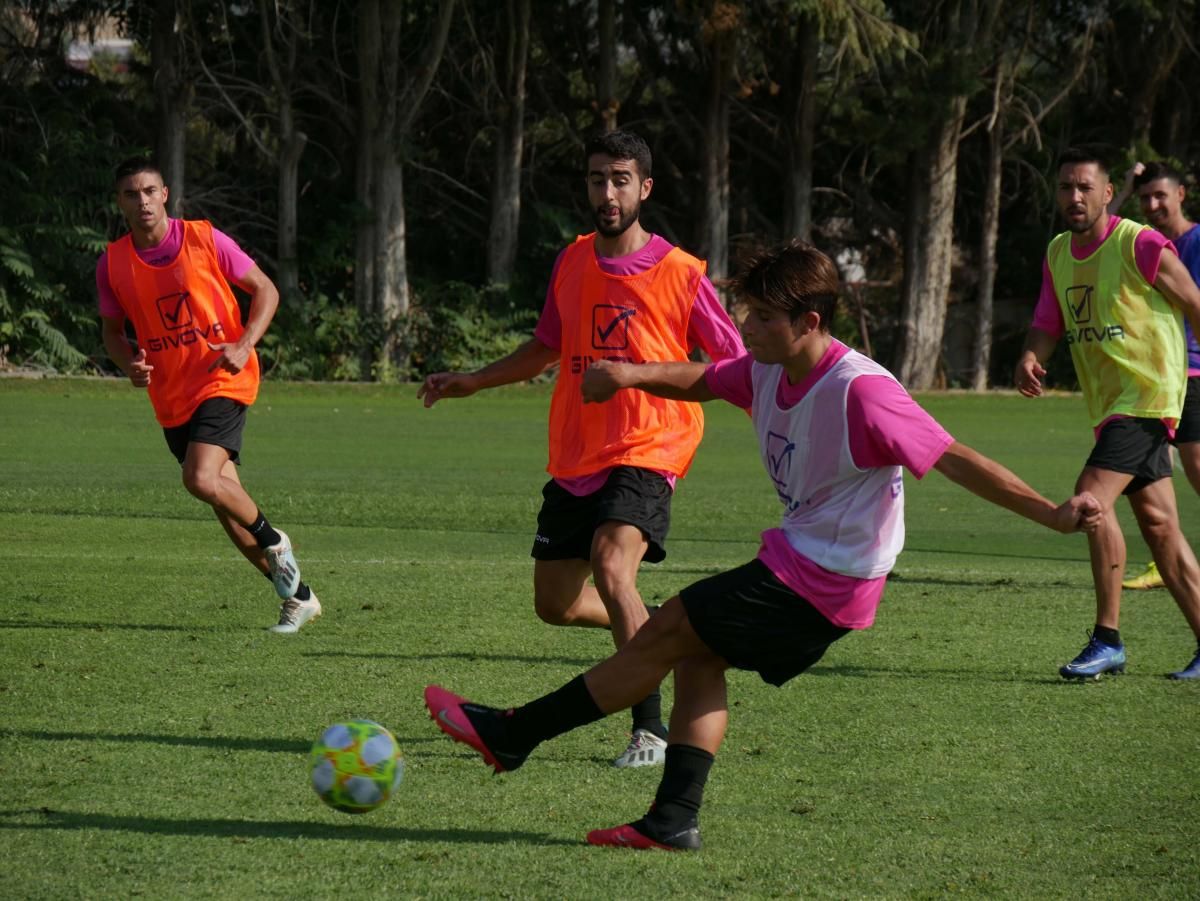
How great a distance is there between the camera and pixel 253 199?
31.9 metres

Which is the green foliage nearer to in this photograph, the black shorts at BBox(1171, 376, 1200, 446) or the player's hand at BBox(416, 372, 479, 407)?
the black shorts at BBox(1171, 376, 1200, 446)

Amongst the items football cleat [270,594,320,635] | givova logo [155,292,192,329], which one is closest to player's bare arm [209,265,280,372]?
givova logo [155,292,192,329]

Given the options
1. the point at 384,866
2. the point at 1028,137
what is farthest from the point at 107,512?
the point at 1028,137

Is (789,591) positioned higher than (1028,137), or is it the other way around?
(789,591)

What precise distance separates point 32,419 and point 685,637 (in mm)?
18296

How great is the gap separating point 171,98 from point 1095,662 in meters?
25.5

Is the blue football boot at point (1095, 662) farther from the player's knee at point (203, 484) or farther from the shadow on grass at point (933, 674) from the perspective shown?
the player's knee at point (203, 484)

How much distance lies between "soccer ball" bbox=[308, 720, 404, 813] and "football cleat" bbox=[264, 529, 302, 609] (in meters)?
3.38

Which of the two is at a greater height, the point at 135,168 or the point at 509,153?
the point at 135,168

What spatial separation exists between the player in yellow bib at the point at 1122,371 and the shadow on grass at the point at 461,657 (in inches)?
85.4

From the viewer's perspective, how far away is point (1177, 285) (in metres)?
7.39

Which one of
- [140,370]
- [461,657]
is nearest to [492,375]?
[461,657]

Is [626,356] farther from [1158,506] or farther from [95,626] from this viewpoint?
[95,626]

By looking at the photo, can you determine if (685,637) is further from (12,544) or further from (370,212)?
(370,212)
